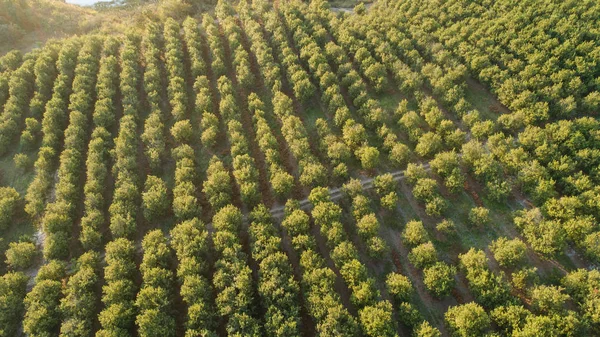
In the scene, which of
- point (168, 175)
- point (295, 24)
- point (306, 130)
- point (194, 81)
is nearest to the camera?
point (168, 175)

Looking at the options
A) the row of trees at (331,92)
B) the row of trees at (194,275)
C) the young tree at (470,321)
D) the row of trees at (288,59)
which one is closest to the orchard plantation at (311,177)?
the young tree at (470,321)

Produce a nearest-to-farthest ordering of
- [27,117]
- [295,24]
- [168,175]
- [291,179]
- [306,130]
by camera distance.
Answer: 1. [291,179]
2. [168,175]
3. [306,130]
4. [27,117]
5. [295,24]

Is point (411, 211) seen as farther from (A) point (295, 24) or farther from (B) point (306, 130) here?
(A) point (295, 24)

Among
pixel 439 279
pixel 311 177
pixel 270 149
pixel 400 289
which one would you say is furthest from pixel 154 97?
pixel 439 279

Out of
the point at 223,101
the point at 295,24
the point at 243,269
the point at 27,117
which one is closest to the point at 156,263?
the point at 243,269

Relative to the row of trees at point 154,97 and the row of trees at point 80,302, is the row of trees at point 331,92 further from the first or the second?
the row of trees at point 80,302

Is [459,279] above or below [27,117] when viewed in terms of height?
below

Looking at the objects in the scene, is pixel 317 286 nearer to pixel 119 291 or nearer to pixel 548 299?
pixel 119 291
